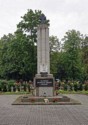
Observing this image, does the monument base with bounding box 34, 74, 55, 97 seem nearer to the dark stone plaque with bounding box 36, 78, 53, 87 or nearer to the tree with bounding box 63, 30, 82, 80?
the dark stone plaque with bounding box 36, 78, 53, 87

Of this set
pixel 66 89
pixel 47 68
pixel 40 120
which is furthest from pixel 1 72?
pixel 40 120

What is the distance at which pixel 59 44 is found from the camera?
89688mm

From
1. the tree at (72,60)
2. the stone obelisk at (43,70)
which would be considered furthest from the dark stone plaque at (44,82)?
the tree at (72,60)

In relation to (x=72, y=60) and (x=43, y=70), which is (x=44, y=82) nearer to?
(x=43, y=70)

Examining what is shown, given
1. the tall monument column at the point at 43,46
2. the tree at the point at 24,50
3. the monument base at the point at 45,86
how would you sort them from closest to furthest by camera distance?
the monument base at the point at 45,86, the tall monument column at the point at 43,46, the tree at the point at 24,50

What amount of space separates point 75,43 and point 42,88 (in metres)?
44.4

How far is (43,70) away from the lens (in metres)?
34.8

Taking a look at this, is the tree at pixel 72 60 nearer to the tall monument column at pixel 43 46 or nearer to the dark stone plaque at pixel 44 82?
the tall monument column at pixel 43 46

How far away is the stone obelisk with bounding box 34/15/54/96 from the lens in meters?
33.2

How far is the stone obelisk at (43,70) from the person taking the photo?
109 ft

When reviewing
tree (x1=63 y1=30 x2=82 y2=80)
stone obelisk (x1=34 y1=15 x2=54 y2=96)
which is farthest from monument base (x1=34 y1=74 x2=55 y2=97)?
tree (x1=63 y1=30 x2=82 y2=80)

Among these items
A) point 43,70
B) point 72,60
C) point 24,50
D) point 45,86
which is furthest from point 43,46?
point 72,60

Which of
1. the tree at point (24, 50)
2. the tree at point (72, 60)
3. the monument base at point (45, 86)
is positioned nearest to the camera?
the monument base at point (45, 86)

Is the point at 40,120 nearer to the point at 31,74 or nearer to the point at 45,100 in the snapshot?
the point at 45,100
